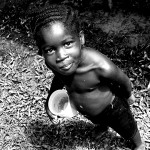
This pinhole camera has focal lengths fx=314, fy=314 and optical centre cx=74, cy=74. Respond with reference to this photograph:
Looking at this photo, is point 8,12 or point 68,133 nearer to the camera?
point 68,133

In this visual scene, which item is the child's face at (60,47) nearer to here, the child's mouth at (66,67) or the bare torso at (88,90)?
the child's mouth at (66,67)

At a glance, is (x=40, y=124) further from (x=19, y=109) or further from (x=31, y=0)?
(x=31, y=0)

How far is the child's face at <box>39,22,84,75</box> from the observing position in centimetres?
182

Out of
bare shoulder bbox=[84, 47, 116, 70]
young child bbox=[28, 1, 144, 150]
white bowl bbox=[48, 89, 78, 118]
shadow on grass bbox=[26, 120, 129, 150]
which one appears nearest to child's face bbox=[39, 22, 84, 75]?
young child bbox=[28, 1, 144, 150]

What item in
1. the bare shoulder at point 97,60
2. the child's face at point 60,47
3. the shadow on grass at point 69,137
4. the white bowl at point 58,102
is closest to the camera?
the child's face at point 60,47

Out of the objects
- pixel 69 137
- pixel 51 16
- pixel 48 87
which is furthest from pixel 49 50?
pixel 48 87

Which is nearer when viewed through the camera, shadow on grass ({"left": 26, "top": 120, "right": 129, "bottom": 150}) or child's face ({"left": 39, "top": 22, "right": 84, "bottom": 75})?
child's face ({"left": 39, "top": 22, "right": 84, "bottom": 75})

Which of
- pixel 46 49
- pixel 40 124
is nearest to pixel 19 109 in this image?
pixel 40 124

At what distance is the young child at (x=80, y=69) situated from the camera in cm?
184

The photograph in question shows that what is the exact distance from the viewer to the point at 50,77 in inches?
144

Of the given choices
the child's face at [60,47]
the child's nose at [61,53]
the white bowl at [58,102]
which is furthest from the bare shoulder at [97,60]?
the white bowl at [58,102]

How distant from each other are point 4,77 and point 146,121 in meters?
1.80

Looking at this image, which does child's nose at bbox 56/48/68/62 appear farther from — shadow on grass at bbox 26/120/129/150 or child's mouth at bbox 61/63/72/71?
shadow on grass at bbox 26/120/129/150

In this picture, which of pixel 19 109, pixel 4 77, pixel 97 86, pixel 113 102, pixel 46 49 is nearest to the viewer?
pixel 46 49
